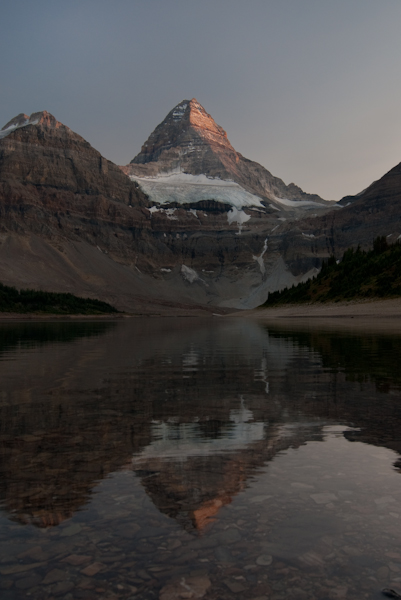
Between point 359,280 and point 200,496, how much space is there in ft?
279

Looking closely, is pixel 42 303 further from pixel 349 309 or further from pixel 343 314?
pixel 343 314

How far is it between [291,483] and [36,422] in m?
4.95

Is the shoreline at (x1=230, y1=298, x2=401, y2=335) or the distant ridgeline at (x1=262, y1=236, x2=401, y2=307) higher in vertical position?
the distant ridgeline at (x1=262, y1=236, x2=401, y2=307)

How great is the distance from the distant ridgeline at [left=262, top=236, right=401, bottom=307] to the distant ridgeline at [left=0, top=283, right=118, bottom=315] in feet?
224

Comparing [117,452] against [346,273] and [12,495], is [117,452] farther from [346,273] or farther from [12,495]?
[346,273]

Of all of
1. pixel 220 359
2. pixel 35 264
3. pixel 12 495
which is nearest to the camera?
pixel 12 495

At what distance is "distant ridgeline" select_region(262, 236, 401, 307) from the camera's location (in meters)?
77.6

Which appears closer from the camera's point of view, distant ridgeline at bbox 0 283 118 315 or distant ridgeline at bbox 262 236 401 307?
distant ridgeline at bbox 262 236 401 307

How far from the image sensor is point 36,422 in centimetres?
854

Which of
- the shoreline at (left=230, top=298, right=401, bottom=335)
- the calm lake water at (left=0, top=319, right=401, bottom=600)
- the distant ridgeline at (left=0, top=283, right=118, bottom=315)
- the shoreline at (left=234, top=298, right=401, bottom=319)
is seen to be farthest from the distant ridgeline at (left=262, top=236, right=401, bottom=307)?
the calm lake water at (left=0, top=319, right=401, bottom=600)

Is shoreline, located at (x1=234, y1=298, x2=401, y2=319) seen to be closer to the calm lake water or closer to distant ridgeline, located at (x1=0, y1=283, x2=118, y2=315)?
the calm lake water

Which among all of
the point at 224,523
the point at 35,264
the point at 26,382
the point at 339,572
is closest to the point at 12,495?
the point at 224,523

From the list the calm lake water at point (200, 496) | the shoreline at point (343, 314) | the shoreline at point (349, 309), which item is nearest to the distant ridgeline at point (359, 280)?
the shoreline at point (349, 309)

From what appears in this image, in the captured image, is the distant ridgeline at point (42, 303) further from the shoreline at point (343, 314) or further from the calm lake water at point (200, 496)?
the calm lake water at point (200, 496)
